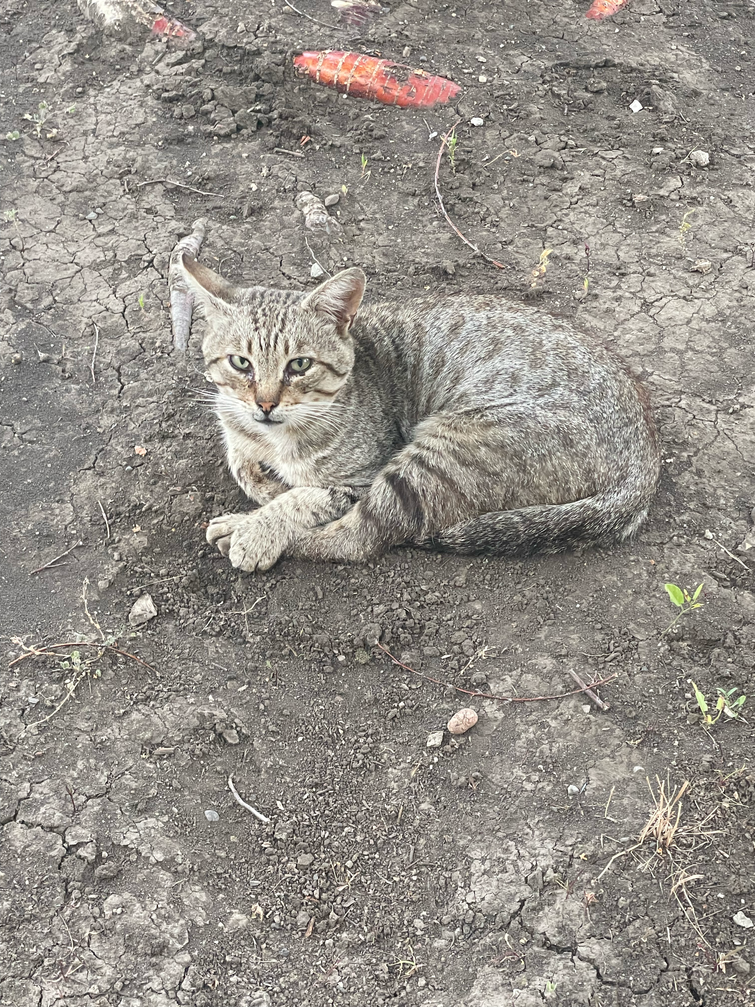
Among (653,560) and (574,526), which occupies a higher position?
(574,526)

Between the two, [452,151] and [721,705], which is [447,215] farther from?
[721,705]

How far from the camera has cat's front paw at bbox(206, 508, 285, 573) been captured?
418 cm

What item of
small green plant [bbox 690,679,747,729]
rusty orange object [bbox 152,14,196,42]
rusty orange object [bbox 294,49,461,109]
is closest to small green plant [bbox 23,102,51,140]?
rusty orange object [bbox 152,14,196,42]

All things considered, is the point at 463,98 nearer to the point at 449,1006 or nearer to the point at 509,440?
the point at 509,440

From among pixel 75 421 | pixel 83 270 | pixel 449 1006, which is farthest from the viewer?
pixel 83 270

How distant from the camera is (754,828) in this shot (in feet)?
10.7

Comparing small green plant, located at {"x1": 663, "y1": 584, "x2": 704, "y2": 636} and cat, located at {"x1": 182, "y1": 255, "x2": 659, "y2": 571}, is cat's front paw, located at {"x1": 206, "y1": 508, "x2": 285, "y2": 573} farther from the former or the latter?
small green plant, located at {"x1": 663, "y1": 584, "x2": 704, "y2": 636}

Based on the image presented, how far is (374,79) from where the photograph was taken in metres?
6.67

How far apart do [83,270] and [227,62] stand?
2309mm

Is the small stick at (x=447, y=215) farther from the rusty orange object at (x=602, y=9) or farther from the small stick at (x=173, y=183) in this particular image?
the rusty orange object at (x=602, y=9)

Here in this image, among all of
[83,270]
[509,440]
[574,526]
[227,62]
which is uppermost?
[227,62]

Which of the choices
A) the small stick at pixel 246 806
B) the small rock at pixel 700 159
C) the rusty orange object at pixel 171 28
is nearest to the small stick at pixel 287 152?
the rusty orange object at pixel 171 28

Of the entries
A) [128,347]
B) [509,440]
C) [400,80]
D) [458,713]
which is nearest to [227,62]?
[400,80]

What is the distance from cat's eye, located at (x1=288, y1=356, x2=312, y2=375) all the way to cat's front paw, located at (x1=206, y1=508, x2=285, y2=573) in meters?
0.70
